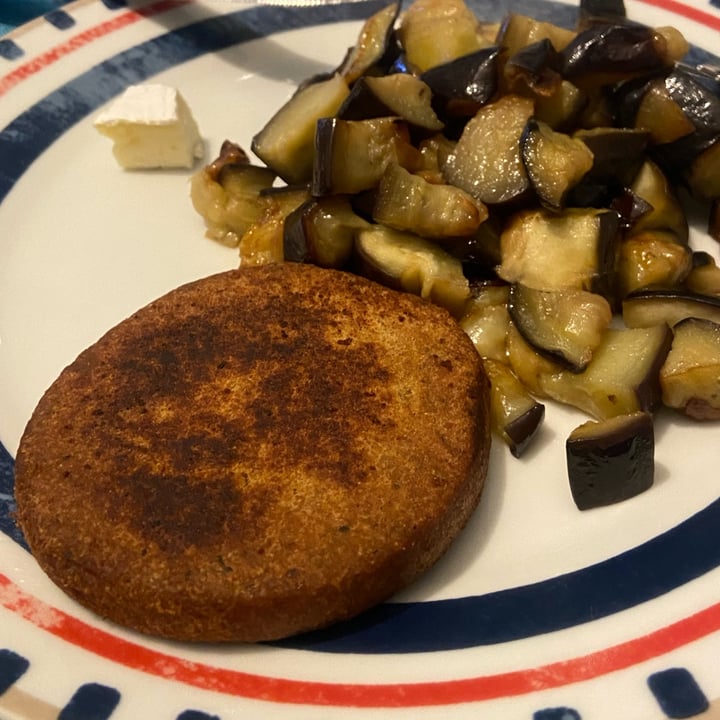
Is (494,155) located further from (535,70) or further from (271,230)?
(271,230)

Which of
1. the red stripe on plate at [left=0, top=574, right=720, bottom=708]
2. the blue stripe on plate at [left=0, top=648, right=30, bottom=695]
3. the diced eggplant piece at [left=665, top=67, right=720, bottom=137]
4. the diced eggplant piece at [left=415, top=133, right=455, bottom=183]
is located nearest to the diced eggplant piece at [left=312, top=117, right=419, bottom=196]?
the diced eggplant piece at [left=415, top=133, right=455, bottom=183]

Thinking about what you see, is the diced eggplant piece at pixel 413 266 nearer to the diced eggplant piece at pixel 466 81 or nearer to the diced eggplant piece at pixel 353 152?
the diced eggplant piece at pixel 353 152

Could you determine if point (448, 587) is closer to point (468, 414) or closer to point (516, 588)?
point (516, 588)

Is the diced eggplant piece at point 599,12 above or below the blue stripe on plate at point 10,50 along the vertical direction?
below

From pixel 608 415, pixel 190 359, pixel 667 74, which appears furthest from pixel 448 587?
pixel 667 74

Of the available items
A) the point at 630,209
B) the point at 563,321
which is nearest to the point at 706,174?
the point at 630,209

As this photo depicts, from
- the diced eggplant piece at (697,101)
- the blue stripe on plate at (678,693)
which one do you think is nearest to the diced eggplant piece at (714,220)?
the diced eggplant piece at (697,101)

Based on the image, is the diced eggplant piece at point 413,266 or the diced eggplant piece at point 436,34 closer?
the diced eggplant piece at point 413,266

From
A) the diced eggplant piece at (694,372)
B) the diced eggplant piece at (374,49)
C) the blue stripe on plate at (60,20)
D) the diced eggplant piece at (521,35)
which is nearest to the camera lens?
the diced eggplant piece at (694,372)
